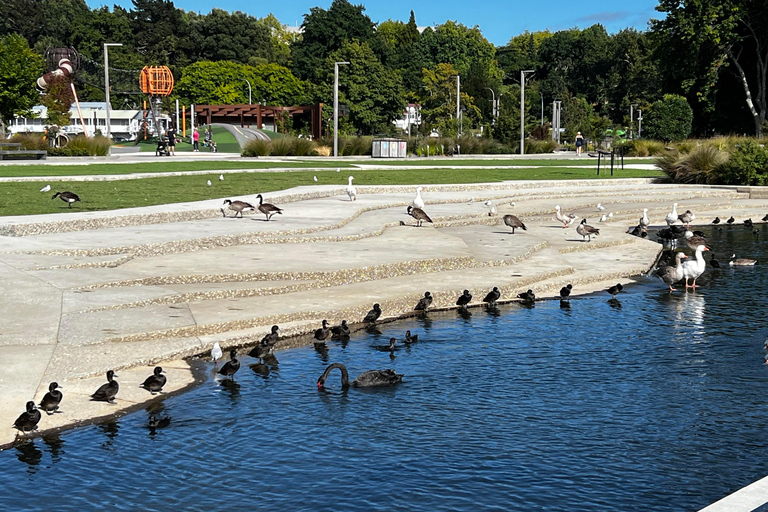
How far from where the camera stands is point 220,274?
1432 cm

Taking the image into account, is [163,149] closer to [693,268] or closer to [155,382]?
[693,268]

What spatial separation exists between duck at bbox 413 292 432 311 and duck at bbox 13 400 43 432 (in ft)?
22.2

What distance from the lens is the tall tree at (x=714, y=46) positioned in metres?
59.4

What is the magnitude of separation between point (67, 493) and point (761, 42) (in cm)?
6472

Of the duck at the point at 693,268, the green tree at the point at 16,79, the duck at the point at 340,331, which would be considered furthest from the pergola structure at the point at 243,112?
the duck at the point at 340,331

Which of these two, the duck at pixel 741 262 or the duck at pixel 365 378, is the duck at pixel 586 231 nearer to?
the duck at pixel 741 262

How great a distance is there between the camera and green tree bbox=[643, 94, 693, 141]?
64125 mm

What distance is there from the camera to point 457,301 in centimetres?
1438

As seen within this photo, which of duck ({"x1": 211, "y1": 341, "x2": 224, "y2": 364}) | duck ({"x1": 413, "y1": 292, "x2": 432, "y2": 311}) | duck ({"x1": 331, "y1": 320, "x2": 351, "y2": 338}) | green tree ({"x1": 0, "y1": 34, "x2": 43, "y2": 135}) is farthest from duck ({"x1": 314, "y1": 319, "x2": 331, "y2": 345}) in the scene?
green tree ({"x1": 0, "y1": 34, "x2": 43, "y2": 135})

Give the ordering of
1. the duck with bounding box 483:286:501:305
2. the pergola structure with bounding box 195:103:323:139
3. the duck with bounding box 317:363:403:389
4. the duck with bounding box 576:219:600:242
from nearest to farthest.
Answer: the duck with bounding box 317:363:403:389
the duck with bounding box 483:286:501:305
the duck with bounding box 576:219:600:242
the pergola structure with bounding box 195:103:323:139

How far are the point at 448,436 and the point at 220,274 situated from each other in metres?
6.67

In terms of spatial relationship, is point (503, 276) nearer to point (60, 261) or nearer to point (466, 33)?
point (60, 261)

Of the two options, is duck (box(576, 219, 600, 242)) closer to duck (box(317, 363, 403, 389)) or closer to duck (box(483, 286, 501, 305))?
duck (box(483, 286, 501, 305))

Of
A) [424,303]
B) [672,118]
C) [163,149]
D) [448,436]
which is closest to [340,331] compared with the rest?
[424,303]
